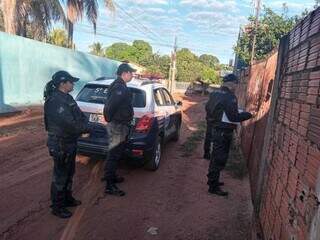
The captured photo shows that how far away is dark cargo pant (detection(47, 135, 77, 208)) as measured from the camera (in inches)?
199

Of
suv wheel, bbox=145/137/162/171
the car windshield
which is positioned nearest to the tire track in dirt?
suv wheel, bbox=145/137/162/171

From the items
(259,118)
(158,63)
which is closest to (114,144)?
(259,118)

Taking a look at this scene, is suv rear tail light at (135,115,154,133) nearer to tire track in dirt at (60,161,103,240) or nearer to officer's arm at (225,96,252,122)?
tire track in dirt at (60,161,103,240)

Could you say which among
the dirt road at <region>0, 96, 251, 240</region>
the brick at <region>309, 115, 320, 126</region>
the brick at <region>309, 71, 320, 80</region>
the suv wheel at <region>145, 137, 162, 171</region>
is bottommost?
the dirt road at <region>0, 96, 251, 240</region>

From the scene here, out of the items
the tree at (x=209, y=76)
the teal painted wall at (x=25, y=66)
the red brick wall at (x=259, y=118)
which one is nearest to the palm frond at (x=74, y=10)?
the teal painted wall at (x=25, y=66)

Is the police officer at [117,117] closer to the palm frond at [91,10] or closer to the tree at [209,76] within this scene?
the palm frond at [91,10]

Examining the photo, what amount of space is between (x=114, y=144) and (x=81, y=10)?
2050cm

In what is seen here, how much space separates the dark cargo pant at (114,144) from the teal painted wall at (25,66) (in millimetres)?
9182

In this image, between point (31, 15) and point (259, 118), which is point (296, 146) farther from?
point (31, 15)

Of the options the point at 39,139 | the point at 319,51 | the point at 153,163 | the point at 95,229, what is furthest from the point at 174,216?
the point at 39,139

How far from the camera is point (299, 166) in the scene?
310cm

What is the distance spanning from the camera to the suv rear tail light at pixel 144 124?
6.97m

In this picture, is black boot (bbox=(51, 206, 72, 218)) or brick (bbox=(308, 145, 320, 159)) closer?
brick (bbox=(308, 145, 320, 159))

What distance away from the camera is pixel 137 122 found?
→ 6977 mm
